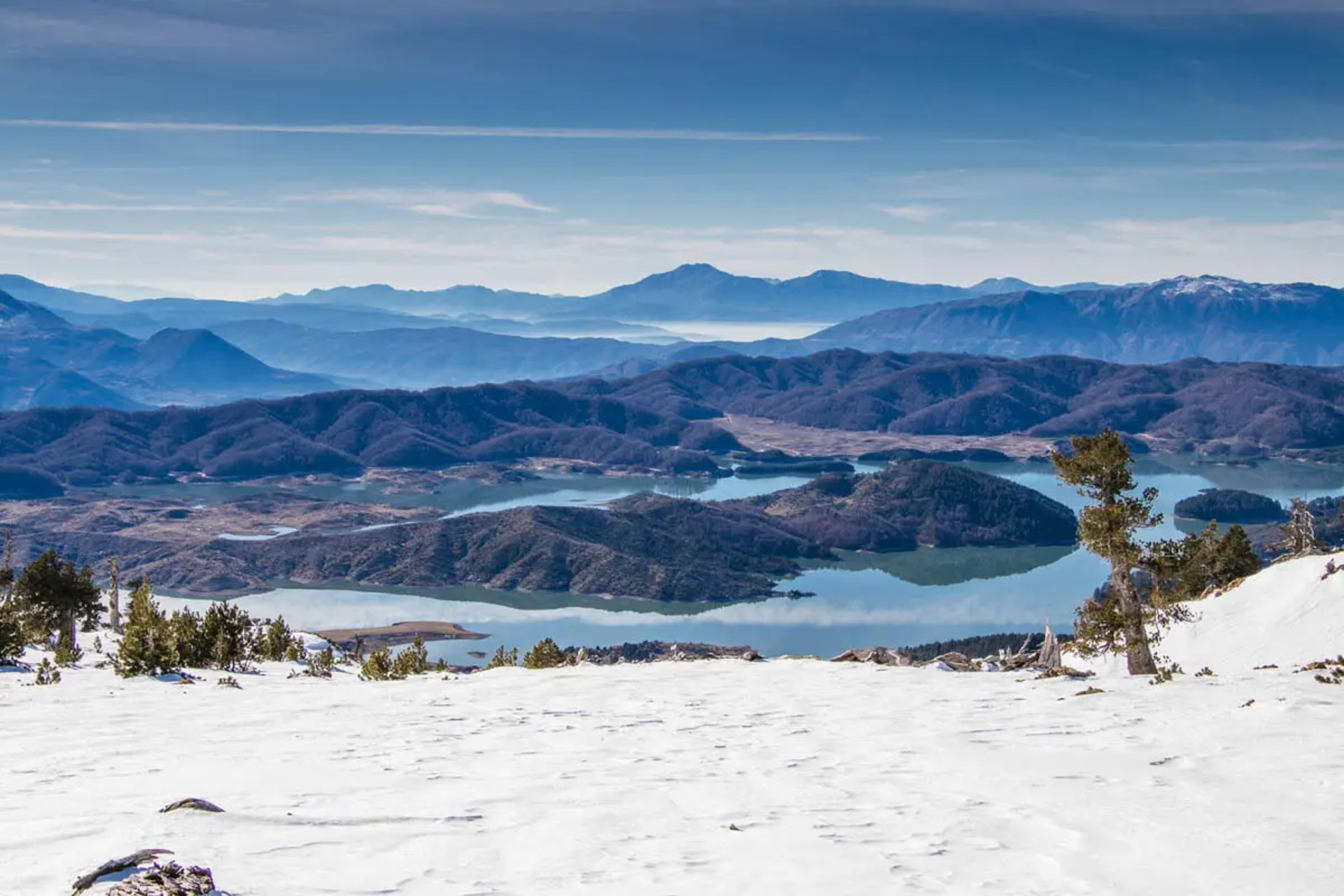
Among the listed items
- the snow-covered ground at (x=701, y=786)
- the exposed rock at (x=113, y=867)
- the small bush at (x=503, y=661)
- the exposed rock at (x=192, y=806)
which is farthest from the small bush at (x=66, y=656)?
the exposed rock at (x=113, y=867)

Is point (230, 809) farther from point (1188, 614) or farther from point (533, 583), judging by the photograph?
point (533, 583)

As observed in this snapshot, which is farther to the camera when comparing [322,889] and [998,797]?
[998,797]

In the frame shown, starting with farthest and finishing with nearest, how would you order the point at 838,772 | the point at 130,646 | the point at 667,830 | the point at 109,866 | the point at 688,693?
the point at 130,646, the point at 688,693, the point at 838,772, the point at 667,830, the point at 109,866

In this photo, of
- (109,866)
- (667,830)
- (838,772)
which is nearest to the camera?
(109,866)

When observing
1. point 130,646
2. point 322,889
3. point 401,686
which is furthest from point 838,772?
point 130,646

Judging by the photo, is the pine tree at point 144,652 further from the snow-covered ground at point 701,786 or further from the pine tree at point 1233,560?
the pine tree at point 1233,560

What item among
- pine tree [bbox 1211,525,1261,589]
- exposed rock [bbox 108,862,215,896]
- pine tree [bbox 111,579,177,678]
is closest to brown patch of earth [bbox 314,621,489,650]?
pine tree [bbox 1211,525,1261,589]

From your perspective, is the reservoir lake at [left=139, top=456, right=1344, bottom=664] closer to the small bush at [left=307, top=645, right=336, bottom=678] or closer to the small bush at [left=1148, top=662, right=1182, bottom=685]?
the small bush at [left=307, top=645, right=336, bottom=678]
